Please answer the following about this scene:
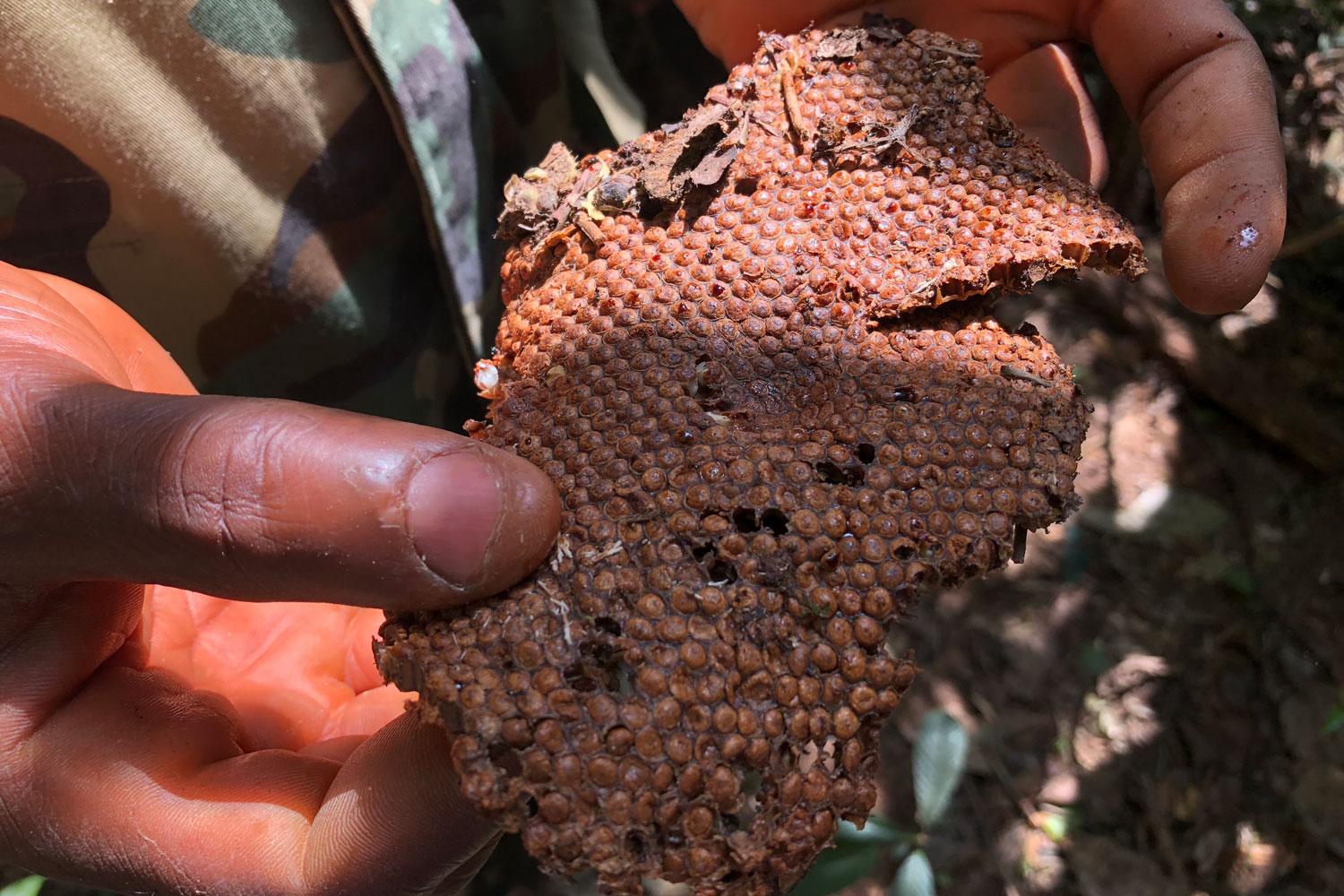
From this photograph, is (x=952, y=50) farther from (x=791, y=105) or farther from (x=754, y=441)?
(x=754, y=441)

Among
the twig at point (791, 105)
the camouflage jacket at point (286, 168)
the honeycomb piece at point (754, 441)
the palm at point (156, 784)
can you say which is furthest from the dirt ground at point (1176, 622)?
the palm at point (156, 784)

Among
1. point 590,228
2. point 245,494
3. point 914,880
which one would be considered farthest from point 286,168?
point 914,880

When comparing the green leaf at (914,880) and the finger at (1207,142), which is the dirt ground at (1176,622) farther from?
the finger at (1207,142)

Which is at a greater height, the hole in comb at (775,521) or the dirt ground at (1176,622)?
Result: the hole in comb at (775,521)

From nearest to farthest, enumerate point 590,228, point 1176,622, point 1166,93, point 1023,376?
point 1023,376 → point 590,228 → point 1166,93 → point 1176,622

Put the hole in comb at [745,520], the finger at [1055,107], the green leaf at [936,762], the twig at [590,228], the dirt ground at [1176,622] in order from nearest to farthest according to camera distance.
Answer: the hole in comb at [745,520]
the twig at [590,228]
the finger at [1055,107]
the green leaf at [936,762]
the dirt ground at [1176,622]

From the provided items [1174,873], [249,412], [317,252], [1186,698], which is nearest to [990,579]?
[1186,698]

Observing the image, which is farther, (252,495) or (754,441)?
(754,441)

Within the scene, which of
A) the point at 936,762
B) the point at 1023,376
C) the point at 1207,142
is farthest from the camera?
the point at 936,762
